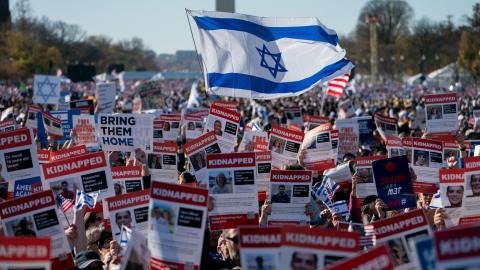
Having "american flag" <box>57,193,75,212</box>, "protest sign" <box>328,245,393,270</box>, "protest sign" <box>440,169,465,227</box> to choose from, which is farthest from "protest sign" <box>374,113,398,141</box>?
"protest sign" <box>328,245,393,270</box>

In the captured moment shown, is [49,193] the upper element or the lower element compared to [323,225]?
upper

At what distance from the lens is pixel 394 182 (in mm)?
9594

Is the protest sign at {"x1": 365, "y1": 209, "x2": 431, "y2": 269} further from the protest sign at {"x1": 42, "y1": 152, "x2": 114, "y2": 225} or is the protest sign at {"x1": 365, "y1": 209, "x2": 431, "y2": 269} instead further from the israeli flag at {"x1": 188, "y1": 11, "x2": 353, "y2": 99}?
the israeli flag at {"x1": 188, "y1": 11, "x2": 353, "y2": 99}

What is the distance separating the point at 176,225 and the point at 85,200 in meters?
2.42

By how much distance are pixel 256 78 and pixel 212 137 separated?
0.88 metres

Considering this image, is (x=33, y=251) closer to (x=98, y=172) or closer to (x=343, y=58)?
(x=98, y=172)

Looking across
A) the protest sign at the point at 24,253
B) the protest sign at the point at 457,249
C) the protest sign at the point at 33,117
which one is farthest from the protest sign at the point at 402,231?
the protest sign at the point at 33,117

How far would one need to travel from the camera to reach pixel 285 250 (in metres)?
5.39

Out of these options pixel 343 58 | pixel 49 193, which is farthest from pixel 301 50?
pixel 49 193

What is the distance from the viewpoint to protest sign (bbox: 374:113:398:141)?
17.4 meters

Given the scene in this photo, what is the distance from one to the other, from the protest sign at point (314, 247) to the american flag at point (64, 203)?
12.7ft

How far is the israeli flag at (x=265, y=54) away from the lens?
438 inches

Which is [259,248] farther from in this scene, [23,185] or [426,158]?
[426,158]

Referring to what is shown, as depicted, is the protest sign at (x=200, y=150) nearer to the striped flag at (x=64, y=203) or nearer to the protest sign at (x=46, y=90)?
the striped flag at (x=64, y=203)
